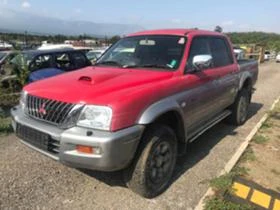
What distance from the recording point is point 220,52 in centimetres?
591

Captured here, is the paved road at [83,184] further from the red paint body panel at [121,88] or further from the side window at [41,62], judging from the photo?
the side window at [41,62]

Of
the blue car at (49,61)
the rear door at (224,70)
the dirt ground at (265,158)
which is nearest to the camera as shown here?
the dirt ground at (265,158)

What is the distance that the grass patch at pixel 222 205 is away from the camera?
356cm

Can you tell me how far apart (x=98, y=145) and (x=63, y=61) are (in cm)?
759

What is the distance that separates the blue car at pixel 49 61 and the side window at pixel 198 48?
4.14 metres

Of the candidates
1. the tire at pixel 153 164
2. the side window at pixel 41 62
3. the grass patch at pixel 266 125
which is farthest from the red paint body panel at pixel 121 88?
the side window at pixel 41 62

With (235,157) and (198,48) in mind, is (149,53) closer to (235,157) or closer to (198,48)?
(198,48)

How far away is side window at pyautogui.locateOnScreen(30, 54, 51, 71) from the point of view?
9.17 m

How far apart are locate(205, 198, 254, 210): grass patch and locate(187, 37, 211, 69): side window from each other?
1826 millimetres

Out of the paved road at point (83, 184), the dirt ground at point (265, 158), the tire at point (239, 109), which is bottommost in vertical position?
the paved road at point (83, 184)

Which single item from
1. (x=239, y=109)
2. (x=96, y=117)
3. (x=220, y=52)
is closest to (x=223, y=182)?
(x=96, y=117)

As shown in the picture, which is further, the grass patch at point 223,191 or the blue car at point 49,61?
the blue car at point 49,61

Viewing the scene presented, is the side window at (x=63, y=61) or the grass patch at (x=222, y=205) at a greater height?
the side window at (x=63, y=61)

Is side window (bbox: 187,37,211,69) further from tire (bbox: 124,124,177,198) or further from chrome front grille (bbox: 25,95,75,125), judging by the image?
chrome front grille (bbox: 25,95,75,125)
